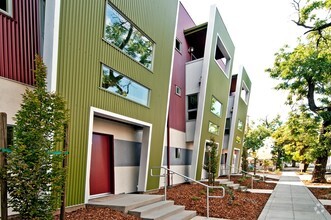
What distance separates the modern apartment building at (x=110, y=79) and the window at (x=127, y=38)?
0.10 feet

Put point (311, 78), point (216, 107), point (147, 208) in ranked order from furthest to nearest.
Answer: point (216, 107) → point (311, 78) → point (147, 208)

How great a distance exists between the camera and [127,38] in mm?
8938

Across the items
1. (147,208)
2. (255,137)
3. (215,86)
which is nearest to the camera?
(147,208)

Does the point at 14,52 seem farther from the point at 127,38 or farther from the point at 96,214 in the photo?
the point at 96,214

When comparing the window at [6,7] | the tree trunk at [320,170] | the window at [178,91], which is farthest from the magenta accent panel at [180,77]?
the tree trunk at [320,170]

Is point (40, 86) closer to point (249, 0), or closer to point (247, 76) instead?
point (249, 0)

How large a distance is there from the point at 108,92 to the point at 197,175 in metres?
9.07

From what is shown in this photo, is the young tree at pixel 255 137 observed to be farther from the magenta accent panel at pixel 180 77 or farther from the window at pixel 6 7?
the window at pixel 6 7

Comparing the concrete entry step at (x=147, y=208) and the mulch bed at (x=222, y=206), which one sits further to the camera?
the mulch bed at (x=222, y=206)

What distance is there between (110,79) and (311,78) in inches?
566

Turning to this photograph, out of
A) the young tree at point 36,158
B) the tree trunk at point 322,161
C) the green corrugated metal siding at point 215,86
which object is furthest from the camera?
the tree trunk at point 322,161

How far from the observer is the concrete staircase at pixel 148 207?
22.4ft

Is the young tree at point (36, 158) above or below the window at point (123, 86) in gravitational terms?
below

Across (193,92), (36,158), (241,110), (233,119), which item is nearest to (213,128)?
(193,92)
